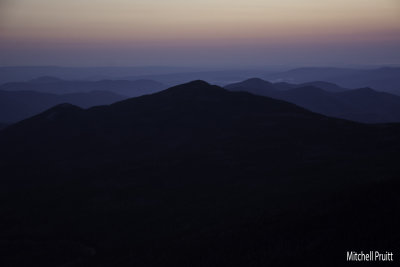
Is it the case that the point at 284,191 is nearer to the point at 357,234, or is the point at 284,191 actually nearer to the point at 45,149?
the point at 357,234

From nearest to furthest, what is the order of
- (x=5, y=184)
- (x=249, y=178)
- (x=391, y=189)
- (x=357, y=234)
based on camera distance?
(x=357, y=234) → (x=391, y=189) → (x=249, y=178) → (x=5, y=184)

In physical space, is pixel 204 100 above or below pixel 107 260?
above

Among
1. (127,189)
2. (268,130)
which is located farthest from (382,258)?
(268,130)

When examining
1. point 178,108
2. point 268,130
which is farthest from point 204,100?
point 268,130

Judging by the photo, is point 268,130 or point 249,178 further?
point 268,130

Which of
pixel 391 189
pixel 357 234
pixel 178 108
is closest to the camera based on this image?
pixel 357 234

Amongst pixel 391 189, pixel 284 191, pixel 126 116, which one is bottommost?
pixel 284 191
